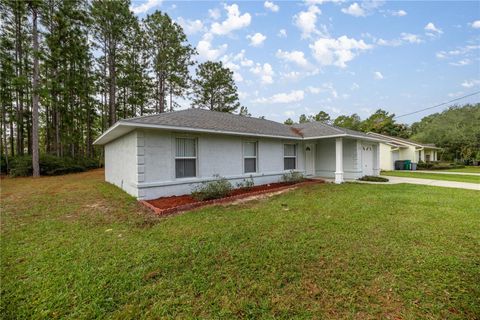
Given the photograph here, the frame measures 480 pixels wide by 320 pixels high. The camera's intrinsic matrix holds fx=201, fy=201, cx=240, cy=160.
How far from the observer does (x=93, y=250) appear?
3498 millimetres

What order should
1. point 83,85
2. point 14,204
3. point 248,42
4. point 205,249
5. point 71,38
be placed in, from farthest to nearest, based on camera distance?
point 83,85
point 71,38
point 248,42
point 14,204
point 205,249

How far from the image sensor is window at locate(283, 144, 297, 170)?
11516 millimetres

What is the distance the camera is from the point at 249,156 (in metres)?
9.73

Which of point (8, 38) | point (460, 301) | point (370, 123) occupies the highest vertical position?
point (8, 38)

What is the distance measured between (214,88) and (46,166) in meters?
17.6

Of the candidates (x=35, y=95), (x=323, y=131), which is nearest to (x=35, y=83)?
(x=35, y=95)

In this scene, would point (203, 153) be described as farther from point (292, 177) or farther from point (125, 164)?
point (292, 177)

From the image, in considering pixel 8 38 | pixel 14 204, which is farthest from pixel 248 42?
pixel 8 38

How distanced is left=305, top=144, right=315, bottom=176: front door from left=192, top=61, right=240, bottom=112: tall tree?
15.4m

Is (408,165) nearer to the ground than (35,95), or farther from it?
nearer to the ground

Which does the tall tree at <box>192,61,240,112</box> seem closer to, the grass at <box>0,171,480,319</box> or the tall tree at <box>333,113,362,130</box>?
the grass at <box>0,171,480,319</box>

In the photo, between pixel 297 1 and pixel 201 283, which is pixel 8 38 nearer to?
pixel 297 1

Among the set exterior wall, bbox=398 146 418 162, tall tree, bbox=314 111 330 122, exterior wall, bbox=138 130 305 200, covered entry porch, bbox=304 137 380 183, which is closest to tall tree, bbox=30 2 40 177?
exterior wall, bbox=138 130 305 200

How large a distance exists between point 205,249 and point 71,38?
870 inches
